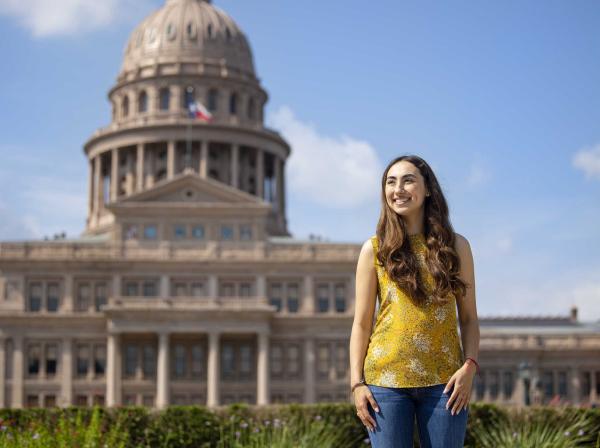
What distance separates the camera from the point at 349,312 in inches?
2987

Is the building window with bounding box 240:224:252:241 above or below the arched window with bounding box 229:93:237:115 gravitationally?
below

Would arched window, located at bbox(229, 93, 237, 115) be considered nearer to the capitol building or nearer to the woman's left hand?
the capitol building

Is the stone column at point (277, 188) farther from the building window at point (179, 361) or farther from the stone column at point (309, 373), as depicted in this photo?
the building window at point (179, 361)

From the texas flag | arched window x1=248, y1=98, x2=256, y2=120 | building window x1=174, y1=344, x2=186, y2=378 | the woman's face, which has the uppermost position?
arched window x1=248, y1=98, x2=256, y2=120

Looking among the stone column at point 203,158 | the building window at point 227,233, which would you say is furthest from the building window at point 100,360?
the stone column at point 203,158

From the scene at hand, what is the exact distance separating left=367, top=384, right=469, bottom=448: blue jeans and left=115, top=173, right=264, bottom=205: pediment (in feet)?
224

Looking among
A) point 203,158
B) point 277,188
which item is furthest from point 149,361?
point 277,188

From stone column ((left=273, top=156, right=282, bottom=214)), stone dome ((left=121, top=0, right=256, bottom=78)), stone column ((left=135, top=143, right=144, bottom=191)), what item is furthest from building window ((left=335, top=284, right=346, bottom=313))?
stone dome ((left=121, top=0, right=256, bottom=78))

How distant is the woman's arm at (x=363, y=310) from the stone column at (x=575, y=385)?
76.6m

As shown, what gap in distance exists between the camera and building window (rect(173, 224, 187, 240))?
76312 mm

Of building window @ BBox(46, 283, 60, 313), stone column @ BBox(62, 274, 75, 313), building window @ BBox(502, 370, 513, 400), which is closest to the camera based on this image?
stone column @ BBox(62, 274, 75, 313)

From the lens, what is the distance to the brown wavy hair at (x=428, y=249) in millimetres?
9125

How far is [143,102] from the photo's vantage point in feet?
323

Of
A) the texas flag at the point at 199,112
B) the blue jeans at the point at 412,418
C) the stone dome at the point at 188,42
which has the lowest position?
the blue jeans at the point at 412,418
